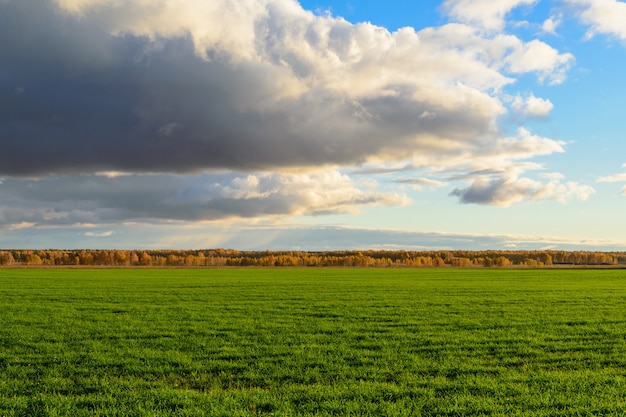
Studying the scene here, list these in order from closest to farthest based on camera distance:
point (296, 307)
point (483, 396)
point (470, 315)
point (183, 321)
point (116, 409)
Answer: point (116, 409), point (483, 396), point (183, 321), point (470, 315), point (296, 307)

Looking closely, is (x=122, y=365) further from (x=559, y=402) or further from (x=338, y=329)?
(x=559, y=402)

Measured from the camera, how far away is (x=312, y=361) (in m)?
16.4

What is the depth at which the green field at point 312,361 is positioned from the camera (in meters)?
12.0

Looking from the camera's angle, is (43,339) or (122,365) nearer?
(122,365)

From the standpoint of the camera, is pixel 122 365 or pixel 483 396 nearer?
pixel 483 396

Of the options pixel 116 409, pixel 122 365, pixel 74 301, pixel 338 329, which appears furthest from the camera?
pixel 74 301

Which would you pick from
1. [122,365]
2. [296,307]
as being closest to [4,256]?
[296,307]

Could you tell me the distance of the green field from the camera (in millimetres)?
11984

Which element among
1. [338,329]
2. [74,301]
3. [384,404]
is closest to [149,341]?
[338,329]

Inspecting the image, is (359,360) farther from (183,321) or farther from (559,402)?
(183,321)

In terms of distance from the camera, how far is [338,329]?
2292 cm

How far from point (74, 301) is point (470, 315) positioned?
81.4 feet

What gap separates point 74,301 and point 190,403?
90.3 feet

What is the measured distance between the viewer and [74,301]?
119 feet
